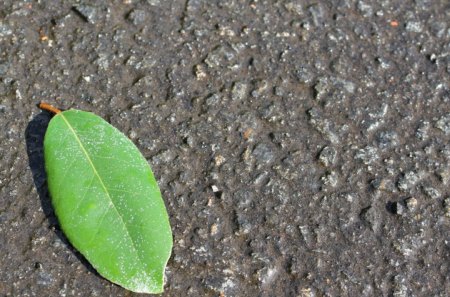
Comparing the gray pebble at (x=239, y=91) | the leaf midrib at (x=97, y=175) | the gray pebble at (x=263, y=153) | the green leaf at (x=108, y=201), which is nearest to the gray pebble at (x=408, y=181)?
the gray pebble at (x=263, y=153)

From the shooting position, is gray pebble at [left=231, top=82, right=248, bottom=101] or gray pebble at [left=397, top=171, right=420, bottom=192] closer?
gray pebble at [left=397, top=171, right=420, bottom=192]

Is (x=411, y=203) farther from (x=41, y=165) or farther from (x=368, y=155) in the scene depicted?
(x=41, y=165)

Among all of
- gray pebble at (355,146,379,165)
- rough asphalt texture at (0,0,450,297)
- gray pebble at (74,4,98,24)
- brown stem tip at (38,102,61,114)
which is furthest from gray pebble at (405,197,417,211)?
gray pebble at (74,4,98,24)

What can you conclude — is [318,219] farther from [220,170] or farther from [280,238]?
[220,170]

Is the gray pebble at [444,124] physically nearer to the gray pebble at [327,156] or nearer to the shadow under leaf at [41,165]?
the gray pebble at [327,156]

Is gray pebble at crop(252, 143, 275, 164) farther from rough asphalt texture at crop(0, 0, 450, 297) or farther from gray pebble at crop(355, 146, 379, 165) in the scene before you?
gray pebble at crop(355, 146, 379, 165)

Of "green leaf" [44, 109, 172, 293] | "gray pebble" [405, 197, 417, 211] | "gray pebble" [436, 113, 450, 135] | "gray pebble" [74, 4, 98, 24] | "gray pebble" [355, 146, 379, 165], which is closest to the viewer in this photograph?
"green leaf" [44, 109, 172, 293]

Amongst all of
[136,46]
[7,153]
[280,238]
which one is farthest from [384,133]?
[7,153]
